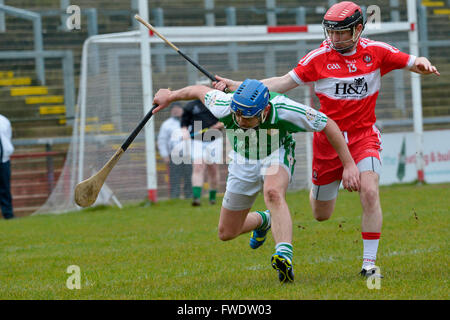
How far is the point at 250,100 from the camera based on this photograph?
17.2 feet

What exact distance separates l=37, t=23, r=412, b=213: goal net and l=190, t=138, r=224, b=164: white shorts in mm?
716

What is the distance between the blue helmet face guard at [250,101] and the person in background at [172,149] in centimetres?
808

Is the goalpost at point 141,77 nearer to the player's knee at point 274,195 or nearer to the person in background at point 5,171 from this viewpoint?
the person in background at point 5,171

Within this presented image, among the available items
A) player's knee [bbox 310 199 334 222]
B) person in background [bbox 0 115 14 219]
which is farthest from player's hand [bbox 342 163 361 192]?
person in background [bbox 0 115 14 219]

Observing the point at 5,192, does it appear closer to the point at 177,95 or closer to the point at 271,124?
the point at 177,95

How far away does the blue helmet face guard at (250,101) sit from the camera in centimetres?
525

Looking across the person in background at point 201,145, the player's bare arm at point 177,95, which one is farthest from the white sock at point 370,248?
the person in background at point 201,145

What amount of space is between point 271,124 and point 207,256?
211cm

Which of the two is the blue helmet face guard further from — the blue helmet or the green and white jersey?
the green and white jersey

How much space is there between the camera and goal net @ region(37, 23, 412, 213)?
12898 millimetres

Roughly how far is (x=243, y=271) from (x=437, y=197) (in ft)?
20.7

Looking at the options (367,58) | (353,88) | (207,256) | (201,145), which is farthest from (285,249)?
(201,145)
